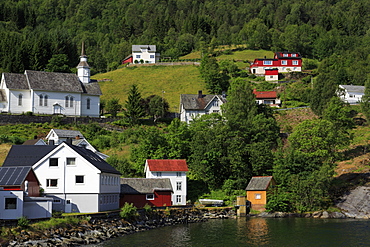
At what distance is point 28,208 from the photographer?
128 feet

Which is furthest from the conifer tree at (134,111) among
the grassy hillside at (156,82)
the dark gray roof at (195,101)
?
the grassy hillside at (156,82)

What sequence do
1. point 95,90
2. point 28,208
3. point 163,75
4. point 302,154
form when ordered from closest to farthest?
point 28,208
point 302,154
point 95,90
point 163,75

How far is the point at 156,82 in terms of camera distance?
128 metres

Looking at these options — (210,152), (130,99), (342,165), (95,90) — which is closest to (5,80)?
(95,90)

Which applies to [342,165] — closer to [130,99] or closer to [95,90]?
[130,99]

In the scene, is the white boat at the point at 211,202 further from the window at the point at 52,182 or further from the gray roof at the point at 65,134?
the gray roof at the point at 65,134

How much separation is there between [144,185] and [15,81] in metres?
42.2

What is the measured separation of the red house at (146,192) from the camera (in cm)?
5659

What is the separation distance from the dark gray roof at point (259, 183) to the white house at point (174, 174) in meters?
8.17

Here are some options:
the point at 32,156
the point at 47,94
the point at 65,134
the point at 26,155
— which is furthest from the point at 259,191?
the point at 47,94

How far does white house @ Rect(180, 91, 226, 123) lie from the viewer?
95.9 metres

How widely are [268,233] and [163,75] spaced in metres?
91.4

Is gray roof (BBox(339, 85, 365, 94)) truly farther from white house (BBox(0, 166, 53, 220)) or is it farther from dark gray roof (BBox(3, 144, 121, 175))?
white house (BBox(0, 166, 53, 220))

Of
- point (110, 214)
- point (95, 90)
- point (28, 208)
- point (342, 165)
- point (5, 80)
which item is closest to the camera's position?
point (28, 208)
